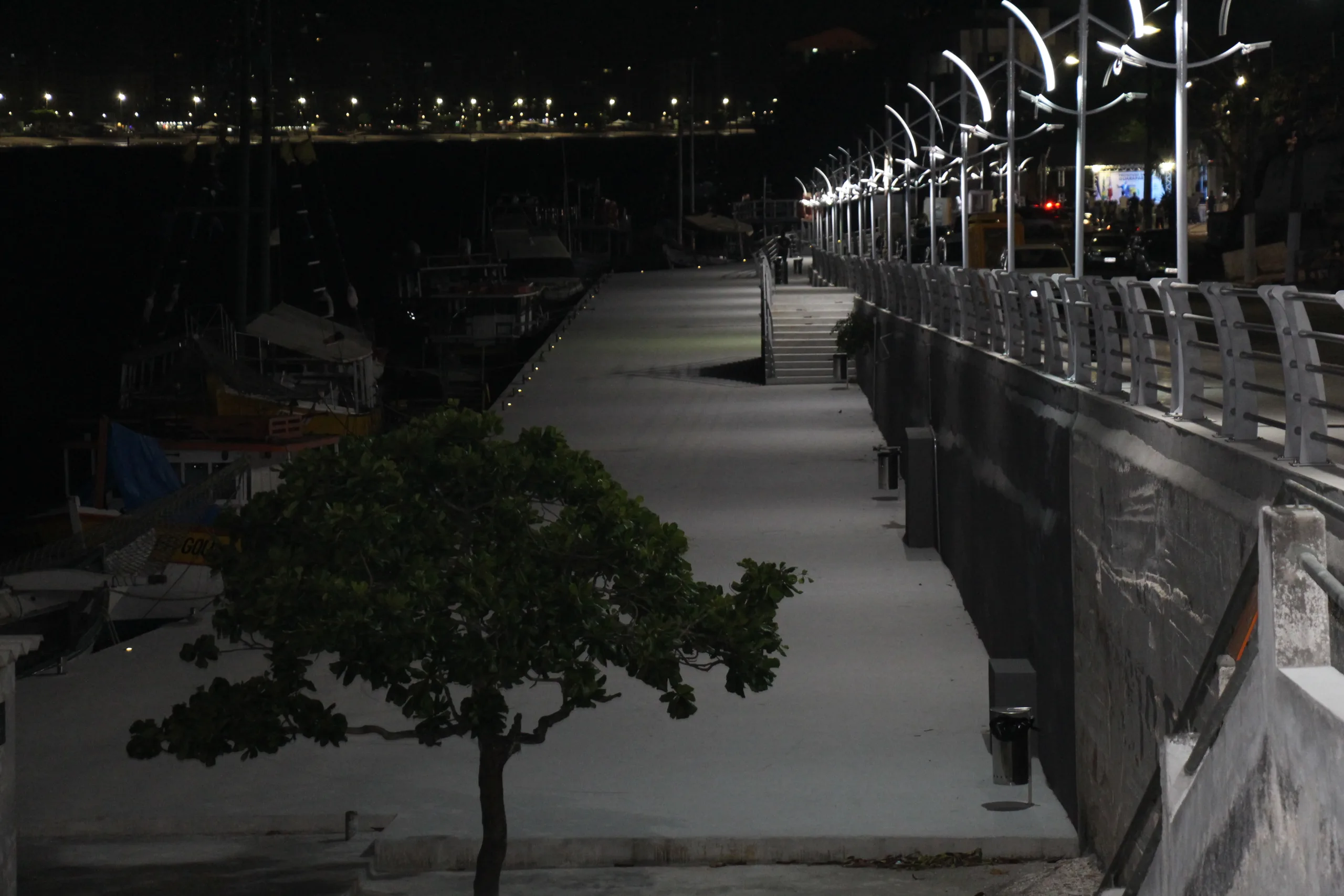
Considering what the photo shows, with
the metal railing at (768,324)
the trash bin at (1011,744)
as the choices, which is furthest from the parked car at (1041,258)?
the trash bin at (1011,744)

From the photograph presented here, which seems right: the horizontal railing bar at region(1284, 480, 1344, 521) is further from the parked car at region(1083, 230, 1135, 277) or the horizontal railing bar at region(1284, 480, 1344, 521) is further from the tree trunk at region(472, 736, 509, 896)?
the parked car at region(1083, 230, 1135, 277)

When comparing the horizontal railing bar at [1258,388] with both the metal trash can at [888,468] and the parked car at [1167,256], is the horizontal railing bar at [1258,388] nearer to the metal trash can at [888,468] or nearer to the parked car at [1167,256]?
the metal trash can at [888,468]

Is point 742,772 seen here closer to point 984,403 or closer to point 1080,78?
point 984,403

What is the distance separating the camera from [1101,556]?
1225cm

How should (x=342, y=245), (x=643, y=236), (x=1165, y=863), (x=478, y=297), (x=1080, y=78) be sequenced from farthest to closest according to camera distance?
1. (x=342, y=245)
2. (x=643, y=236)
3. (x=478, y=297)
4. (x=1080, y=78)
5. (x=1165, y=863)

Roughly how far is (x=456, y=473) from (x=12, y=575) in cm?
1484

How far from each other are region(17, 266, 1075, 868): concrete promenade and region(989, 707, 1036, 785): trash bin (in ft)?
0.68

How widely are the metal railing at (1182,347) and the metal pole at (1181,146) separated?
1.56 ft

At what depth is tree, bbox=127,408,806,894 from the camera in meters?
10.3

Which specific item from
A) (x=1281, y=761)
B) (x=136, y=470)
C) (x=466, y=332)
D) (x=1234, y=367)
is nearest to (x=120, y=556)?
(x=136, y=470)

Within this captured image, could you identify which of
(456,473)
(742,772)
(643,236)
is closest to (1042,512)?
(742,772)

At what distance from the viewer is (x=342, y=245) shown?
16088 centimetres

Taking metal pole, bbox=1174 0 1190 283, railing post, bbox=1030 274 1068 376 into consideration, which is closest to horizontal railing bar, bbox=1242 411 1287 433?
metal pole, bbox=1174 0 1190 283

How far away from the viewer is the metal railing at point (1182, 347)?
8469mm
